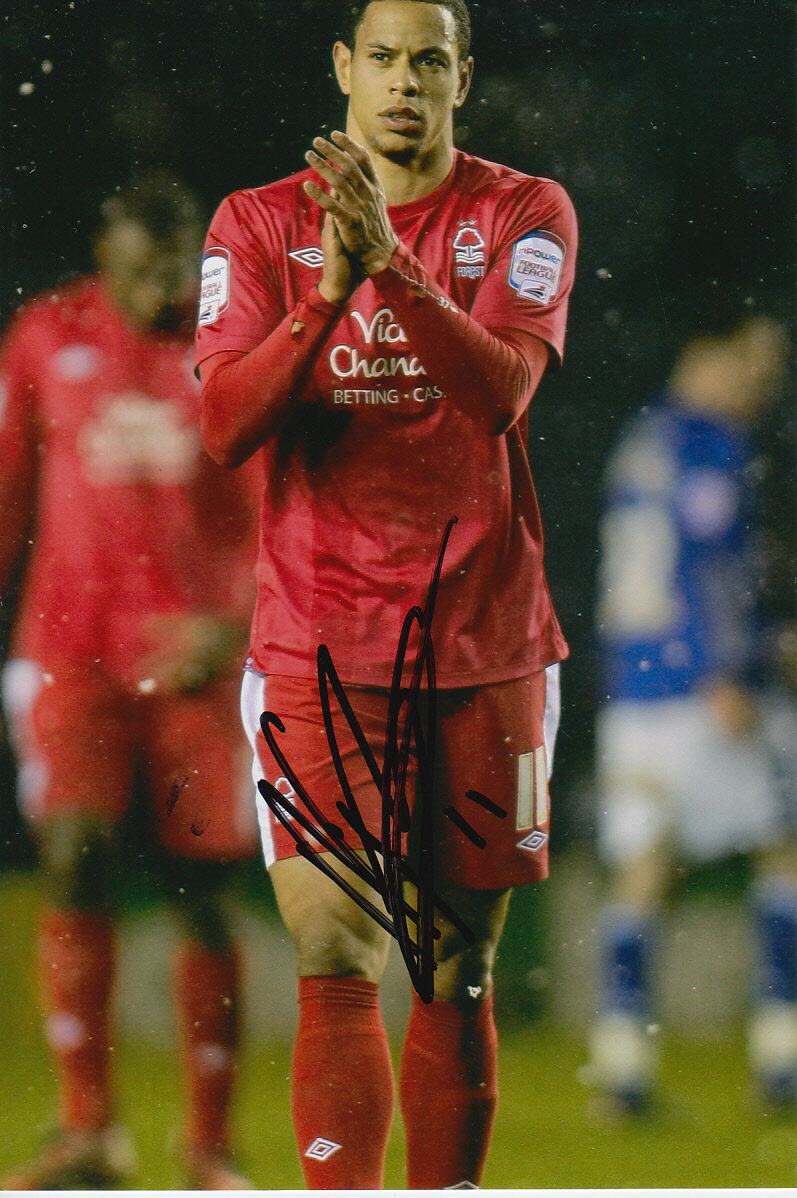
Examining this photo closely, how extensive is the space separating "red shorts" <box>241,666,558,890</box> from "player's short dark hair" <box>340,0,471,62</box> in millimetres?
1038

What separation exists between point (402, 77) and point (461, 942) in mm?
1391

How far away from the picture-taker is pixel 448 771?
183cm

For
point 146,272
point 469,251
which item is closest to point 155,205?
point 146,272

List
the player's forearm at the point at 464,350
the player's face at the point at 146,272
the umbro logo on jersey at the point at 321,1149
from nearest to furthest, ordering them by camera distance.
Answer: the player's forearm at the point at 464,350 → the umbro logo on jersey at the point at 321,1149 → the player's face at the point at 146,272

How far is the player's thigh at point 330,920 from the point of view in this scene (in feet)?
5.73

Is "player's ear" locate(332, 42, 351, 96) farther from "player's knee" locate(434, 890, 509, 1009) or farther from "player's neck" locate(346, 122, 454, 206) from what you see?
"player's knee" locate(434, 890, 509, 1009)

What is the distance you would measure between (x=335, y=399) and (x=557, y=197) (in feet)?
1.66

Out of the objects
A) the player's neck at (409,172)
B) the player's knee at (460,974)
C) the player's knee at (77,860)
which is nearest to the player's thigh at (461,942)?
the player's knee at (460,974)

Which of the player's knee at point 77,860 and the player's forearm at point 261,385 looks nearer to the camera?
the player's forearm at point 261,385

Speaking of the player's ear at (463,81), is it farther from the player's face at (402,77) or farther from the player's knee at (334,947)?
the player's knee at (334,947)

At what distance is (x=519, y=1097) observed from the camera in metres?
1.87

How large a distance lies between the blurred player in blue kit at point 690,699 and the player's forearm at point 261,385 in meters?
0.56

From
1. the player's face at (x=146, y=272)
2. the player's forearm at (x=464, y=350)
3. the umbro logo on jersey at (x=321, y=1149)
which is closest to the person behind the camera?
the player's forearm at (x=464, y=350)

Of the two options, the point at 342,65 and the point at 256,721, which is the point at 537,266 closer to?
the point at 342,65
